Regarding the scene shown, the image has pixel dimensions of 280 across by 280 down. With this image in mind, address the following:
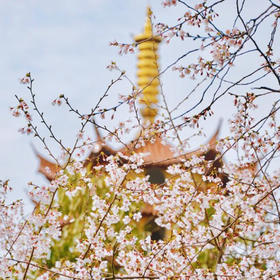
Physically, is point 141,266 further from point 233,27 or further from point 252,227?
point 233,27

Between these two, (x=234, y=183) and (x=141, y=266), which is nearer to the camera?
(x=141, y=266)

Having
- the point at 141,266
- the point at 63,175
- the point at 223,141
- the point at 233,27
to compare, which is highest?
the point at 233,27

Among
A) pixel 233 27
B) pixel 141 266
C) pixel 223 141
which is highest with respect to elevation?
pixel 233 27

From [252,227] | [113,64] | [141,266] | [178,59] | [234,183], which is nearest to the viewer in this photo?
[178,59]

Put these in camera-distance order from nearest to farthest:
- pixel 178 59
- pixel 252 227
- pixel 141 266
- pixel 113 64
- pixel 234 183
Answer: pixel 178 59 → pixel 113 64 → pixel 141 266 → pixel 234 183 → pixel 252 227

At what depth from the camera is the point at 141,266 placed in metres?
3.89

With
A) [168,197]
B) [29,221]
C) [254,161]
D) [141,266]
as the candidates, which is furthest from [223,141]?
[29,221]

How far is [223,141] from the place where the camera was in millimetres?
3674

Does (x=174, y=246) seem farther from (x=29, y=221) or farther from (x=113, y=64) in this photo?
(x=113, y=64)

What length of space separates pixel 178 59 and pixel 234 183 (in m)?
1.69

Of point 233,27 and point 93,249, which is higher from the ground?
point 233,27

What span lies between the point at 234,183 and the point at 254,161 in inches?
11.1

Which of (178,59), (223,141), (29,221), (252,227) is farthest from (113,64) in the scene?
(252,227)

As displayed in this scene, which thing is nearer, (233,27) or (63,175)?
(233,27)
